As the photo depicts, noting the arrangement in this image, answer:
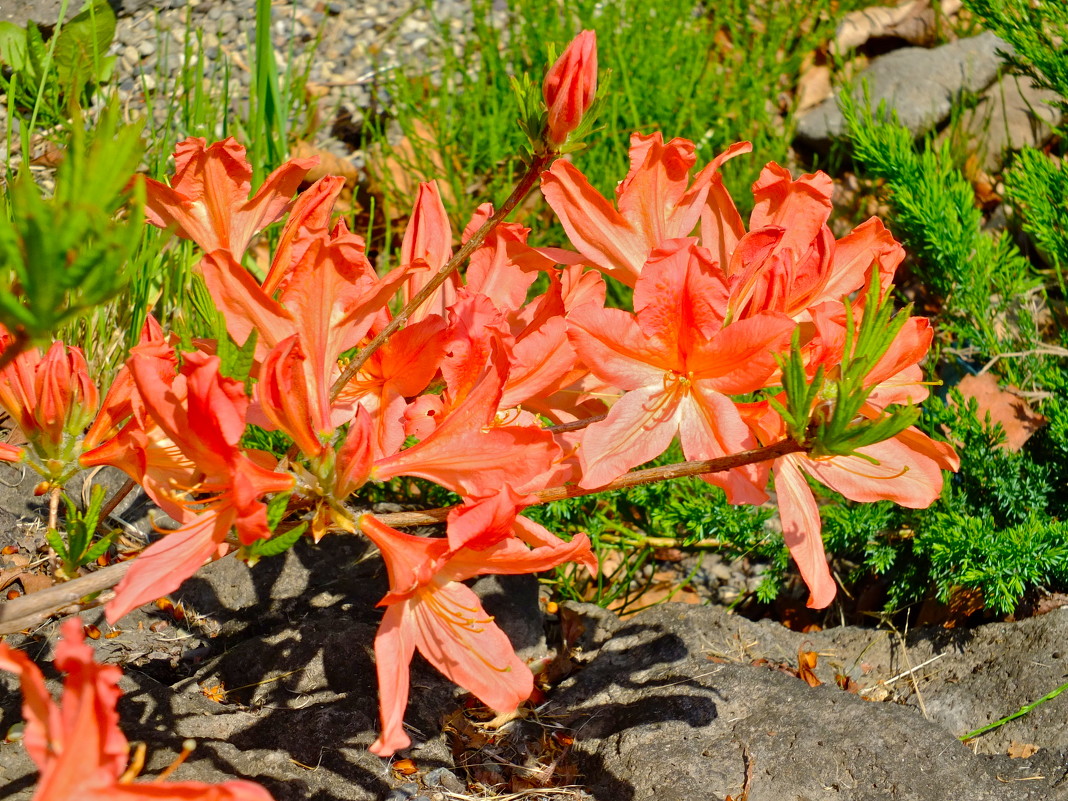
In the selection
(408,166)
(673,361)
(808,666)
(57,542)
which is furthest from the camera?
Answer: (408,166)

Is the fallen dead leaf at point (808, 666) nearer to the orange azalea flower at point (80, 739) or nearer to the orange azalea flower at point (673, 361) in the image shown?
the orange azalea flower at point (673, 361)

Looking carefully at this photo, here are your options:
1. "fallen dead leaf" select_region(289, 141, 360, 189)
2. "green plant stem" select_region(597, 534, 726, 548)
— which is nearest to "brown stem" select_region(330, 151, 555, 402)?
"green plant stem" select_region(597, 534, 726, 548)

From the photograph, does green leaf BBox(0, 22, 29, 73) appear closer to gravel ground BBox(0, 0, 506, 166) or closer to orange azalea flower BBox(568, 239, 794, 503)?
gravel ground BBox(0, 0, 506, 166)

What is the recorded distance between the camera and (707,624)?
6.14 feet

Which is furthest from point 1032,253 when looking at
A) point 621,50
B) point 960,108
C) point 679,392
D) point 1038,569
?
point 679,392

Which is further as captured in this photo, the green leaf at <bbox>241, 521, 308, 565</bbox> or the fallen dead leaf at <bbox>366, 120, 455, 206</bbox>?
the fallen dead leaf at <bbox>366, 120, 455, 206</bbox>

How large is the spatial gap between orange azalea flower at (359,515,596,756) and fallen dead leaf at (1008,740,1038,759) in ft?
3.45

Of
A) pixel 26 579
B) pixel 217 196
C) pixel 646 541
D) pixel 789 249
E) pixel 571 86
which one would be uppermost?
pixel 571 86

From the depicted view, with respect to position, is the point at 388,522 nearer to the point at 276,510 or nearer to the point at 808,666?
the point at 276,510

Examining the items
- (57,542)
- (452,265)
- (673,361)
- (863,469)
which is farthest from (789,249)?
(57,542)

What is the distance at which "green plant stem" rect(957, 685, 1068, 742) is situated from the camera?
1.68 m

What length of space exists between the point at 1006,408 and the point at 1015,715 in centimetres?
91

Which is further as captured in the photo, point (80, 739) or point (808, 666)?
point (808, 666)

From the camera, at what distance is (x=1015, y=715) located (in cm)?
169
